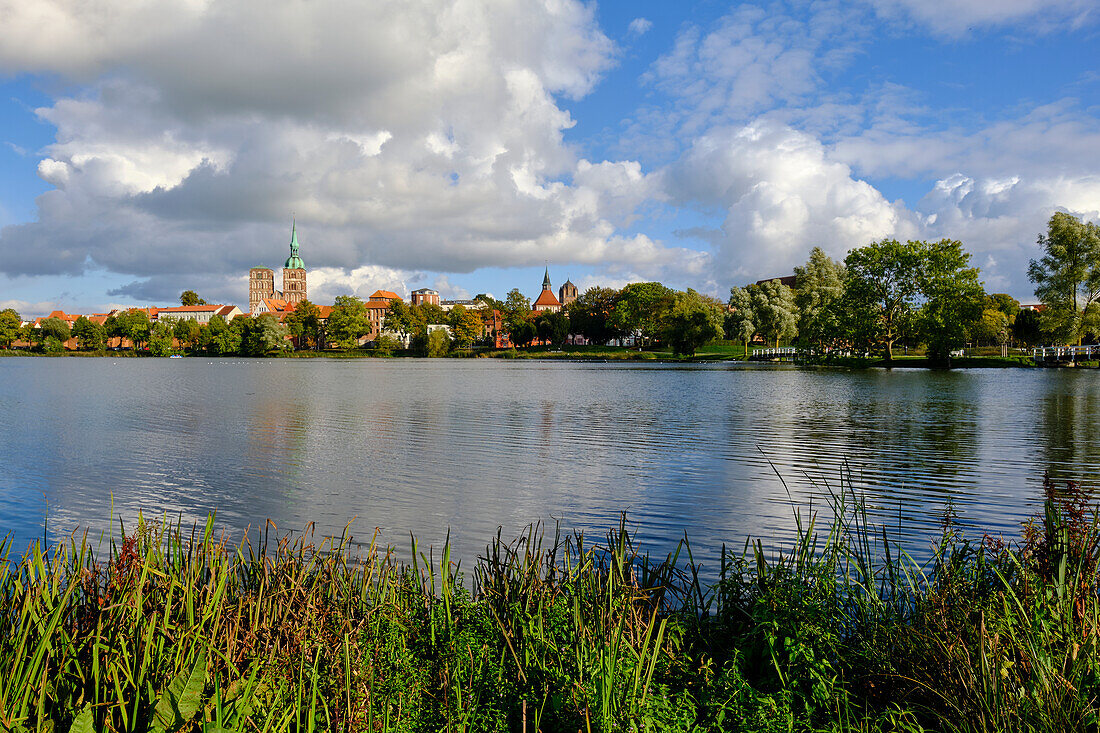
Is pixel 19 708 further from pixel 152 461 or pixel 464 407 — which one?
pixel 464 407

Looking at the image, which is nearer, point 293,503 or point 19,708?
point 19,708

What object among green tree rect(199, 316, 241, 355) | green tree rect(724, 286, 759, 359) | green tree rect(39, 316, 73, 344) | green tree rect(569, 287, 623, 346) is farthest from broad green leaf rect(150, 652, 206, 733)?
green tree rect(39, 316, 73, 344)

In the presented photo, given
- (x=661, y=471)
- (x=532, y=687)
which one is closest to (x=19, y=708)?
(x=532, y=687)

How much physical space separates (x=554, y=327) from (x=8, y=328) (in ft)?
401

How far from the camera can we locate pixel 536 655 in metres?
4.23

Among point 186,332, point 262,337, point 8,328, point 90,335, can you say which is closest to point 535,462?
point 262,337

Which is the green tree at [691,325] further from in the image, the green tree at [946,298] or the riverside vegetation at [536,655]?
the riverside vegetation at [536,655]

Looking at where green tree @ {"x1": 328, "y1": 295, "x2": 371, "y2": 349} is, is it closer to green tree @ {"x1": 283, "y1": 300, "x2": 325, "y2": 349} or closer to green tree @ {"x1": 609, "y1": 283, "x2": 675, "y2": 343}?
green tree @ {"x1": 283, "y1": 300, "x2": 325, "y2": 349}

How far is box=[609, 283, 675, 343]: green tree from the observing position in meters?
110

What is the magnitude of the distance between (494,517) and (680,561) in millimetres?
3211

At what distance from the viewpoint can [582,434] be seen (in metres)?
20.7

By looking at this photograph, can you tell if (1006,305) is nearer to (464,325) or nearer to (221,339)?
(464,325)

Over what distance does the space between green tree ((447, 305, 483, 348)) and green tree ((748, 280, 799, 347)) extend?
68656mm

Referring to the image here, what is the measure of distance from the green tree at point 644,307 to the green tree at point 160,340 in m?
91.4
